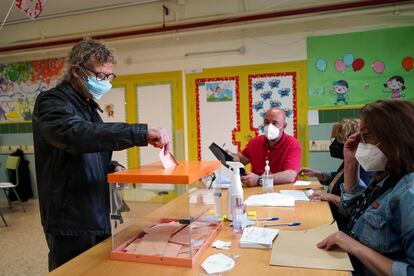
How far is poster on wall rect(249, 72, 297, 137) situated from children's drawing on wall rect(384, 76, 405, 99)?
1096 mm

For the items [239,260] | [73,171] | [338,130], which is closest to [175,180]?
[239,260]

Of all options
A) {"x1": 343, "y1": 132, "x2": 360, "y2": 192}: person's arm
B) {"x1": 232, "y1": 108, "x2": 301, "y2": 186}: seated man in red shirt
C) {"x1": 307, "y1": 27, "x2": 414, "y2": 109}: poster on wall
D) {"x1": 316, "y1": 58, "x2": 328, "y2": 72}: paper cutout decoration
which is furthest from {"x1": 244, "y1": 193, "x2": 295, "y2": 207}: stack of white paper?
{"x1": 316, "y1": 58, "x2": 328, "y2": 72}: paper cutout decoration

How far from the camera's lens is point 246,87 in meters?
4.38

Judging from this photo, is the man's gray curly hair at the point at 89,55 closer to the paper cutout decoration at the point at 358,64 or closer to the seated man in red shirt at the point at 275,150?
the seated man in red shirt at the point at 275,150

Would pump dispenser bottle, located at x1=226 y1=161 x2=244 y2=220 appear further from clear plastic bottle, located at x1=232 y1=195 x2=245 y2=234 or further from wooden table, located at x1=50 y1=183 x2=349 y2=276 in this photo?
wooden table, located at x1=50 y1=183 x2=349 y2=276

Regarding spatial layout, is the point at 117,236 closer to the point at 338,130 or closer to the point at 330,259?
the point at 330,259

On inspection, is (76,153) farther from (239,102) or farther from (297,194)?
(239,102)

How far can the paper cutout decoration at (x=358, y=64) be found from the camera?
13.0 feet

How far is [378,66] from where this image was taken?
3.92 meters

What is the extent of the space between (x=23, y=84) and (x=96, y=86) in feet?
15.8

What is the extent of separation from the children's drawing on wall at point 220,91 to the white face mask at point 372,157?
3177 millimetres

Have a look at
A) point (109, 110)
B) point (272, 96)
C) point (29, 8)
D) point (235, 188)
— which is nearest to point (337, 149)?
point (235, 188)

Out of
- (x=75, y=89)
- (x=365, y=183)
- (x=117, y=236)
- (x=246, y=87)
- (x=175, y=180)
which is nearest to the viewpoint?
(x=175, y=180)

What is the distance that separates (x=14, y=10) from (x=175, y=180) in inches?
197
